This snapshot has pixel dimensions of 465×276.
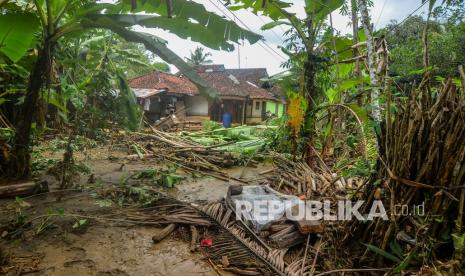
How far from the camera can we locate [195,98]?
2039 cm

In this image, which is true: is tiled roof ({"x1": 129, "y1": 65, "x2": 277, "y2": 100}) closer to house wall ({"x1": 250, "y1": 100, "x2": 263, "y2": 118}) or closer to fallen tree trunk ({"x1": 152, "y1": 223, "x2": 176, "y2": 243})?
house wall ({"x1": 250, "y1": 100, "x2": 263, "y2": 118})

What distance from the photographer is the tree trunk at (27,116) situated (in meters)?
3.93

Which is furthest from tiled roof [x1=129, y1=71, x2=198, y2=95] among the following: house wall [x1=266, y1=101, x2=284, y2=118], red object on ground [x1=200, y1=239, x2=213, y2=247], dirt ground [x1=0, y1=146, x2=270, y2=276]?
red object on ground [x1=200, y1=239, x2=213, y2=247]

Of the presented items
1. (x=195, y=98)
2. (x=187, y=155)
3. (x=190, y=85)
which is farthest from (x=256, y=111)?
(x=187, y=155)

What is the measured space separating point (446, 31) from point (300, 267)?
537 inches

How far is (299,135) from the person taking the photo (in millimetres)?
5559

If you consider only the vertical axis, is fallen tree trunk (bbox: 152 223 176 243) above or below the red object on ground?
above

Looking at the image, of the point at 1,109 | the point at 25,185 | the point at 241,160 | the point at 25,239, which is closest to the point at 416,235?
the point at 25,239

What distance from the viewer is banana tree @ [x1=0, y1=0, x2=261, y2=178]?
345cm

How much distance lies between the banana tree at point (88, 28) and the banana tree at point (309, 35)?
1.26 metres

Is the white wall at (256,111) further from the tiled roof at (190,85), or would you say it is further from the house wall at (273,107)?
the house wall at (273,107)

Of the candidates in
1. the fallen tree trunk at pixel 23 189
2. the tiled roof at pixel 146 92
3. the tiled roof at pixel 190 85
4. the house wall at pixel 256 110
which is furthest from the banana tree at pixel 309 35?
the house wall at pixel 256 110

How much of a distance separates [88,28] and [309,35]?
3.68m

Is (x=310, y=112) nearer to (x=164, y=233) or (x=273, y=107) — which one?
(x=164, y=233)
